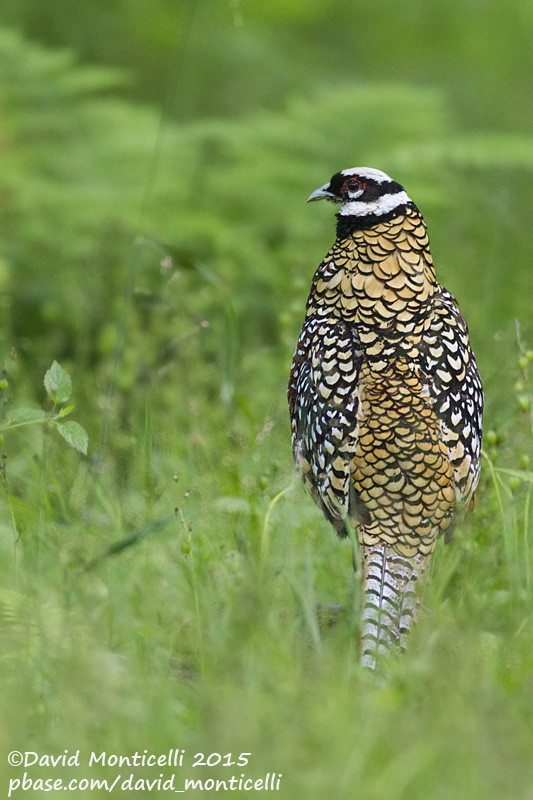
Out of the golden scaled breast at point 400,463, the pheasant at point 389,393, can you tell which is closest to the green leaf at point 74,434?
the pheasant at point 389,393

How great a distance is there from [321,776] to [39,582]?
146 cm

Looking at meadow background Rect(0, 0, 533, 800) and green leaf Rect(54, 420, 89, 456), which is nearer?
meadow background Rect(0, 0, 533, 800)

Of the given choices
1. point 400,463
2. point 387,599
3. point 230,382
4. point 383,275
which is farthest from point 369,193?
point 230,382

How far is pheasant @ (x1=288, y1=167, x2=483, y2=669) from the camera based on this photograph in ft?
10.5

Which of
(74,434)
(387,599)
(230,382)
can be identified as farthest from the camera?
(230,382)

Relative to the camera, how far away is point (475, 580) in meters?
3.52

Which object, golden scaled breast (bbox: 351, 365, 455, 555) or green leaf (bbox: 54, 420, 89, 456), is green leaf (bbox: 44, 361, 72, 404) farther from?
golden scaled breast (bbox: 351, 365, 455, 555)

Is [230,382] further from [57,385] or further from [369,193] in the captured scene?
[369,193]

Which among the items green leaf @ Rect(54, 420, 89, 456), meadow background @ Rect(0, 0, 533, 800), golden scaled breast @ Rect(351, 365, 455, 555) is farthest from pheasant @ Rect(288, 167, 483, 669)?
green leaf @ Rect(54, 420, 89, 456)

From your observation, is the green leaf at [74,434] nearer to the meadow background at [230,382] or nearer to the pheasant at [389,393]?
the meadow background at [230,382]

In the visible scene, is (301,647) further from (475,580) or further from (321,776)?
(475,580)

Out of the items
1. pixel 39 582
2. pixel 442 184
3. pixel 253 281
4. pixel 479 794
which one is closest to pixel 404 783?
pixel 479 794

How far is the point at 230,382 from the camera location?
462 cm

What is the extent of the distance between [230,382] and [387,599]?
1.79 meters
